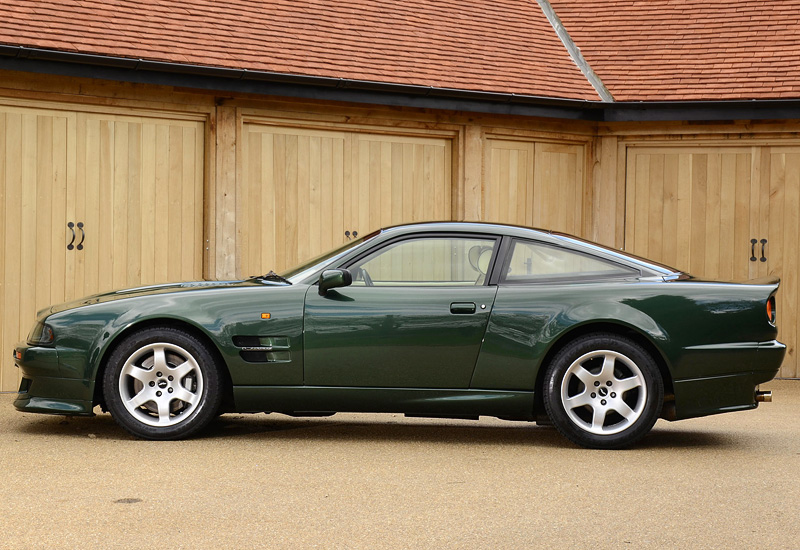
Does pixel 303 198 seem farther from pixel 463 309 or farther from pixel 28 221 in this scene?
pixel 463 309

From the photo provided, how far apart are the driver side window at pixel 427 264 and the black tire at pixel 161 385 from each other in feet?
3.66

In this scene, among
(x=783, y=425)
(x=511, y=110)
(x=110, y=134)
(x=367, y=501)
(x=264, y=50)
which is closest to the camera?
(x=367, y=501)

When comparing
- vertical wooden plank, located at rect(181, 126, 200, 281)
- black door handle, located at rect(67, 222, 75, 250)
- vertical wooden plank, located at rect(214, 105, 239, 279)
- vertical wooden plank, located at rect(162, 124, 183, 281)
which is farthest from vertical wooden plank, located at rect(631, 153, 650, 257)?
black door handle, located at rect(67, 222, 75, 250)

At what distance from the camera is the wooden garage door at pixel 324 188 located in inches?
416

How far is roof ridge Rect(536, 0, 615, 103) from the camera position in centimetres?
1217

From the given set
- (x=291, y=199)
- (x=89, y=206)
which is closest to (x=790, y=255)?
(x=291, y=199)

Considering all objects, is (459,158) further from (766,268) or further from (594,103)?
(766,268)

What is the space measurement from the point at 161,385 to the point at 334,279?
127cm

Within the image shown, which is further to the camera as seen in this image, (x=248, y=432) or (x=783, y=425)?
(x=783, y=425)

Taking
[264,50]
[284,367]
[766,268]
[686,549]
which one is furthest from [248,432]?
[766,268]

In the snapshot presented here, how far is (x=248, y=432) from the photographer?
6.94m

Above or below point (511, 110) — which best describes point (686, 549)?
below

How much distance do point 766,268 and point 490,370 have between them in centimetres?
640

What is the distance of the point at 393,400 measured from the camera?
641cm
